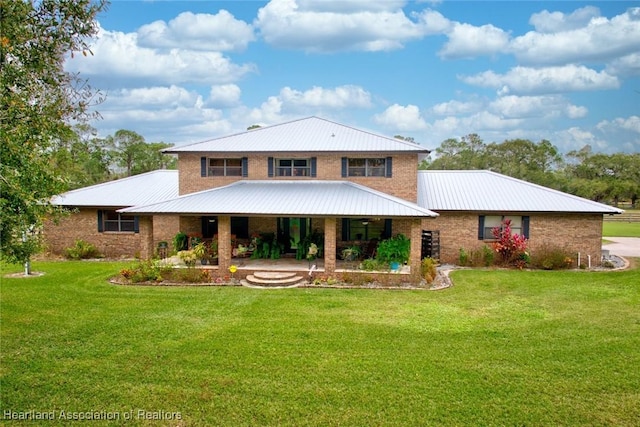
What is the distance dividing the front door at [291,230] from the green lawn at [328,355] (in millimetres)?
5251

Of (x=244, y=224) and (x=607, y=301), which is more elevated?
(x=244, y=224)

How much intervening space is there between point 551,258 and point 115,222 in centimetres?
2054

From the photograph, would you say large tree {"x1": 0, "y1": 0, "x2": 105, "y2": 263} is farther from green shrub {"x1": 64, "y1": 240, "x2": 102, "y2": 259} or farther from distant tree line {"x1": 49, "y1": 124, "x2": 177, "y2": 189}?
distant tree line {"x1": 49, "y1": 124, "x2": 177, "y2": 189}

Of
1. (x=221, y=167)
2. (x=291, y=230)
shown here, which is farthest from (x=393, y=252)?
(x=221, y=167)

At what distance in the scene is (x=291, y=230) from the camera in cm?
2075

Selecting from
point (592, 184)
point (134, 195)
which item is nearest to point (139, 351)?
point (134, 195)

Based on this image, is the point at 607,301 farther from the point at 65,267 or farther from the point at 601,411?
the point at 65,267

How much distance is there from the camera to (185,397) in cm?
787

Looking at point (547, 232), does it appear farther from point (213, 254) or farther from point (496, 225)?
point (213, 254)

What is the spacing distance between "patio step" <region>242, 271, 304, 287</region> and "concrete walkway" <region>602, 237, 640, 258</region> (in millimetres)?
18230

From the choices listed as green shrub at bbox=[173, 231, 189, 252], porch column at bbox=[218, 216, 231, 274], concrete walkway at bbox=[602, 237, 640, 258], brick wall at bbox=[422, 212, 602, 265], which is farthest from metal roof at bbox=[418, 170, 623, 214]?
green shrub at bbox=[173, 231, 189, 252]

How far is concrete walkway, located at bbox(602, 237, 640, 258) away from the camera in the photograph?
2439 cm

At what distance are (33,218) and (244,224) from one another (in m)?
13.7

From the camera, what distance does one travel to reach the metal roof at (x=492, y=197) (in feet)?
65.5
